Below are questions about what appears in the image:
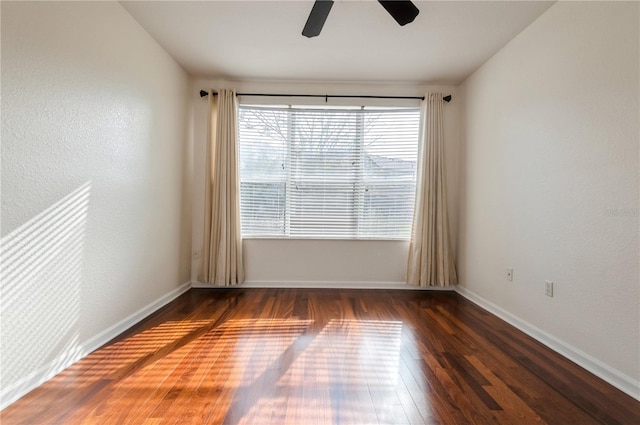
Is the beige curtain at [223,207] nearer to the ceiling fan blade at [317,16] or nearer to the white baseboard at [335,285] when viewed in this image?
the white baseboard at [335,285]

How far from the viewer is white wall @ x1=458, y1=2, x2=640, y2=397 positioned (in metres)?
1.70

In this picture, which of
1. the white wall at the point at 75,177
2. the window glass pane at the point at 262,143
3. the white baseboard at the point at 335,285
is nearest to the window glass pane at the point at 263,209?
the window glass pane at the point at 262,143

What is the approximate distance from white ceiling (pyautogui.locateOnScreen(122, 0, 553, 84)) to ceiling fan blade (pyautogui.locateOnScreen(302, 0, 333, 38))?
280 millimetres

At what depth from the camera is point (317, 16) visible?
80.0 inches

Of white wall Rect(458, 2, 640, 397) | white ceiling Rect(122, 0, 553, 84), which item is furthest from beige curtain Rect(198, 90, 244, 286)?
white wall Rect(458, 2, 640, 397)

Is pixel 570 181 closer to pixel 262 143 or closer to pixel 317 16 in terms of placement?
pixel 317 16

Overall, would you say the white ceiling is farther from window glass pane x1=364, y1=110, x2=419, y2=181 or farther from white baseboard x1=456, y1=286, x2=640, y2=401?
white baseboard x1=456, y1=286, x2=640, y2=401

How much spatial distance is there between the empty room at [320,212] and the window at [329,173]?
3cm

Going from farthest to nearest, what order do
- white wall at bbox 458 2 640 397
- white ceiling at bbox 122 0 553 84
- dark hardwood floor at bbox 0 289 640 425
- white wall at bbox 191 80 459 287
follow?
1. white wall at bbox 191 80 459 287
2. white ceiling at bbox 122 0 553 84
3. white wall at bbox 458 2 640 397
4. dark hardwood floor at bbox 0 289 640 425

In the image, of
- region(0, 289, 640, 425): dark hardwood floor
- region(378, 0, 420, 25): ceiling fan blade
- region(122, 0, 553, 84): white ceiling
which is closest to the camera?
region(0, 289, 640, 425): dark hardwood floor

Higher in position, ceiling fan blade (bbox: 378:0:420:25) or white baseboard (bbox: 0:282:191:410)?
ceiling fan blade (bbox: 378:0:420:25)

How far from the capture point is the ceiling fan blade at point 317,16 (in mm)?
1907

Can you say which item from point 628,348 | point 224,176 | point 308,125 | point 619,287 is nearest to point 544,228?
point 619,287

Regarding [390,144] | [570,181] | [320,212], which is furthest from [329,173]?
[570,181]
